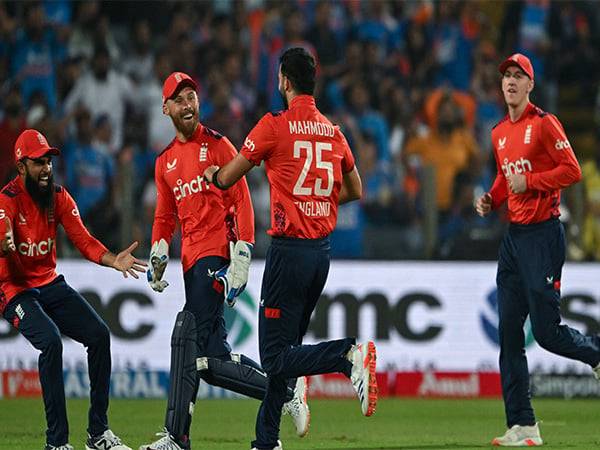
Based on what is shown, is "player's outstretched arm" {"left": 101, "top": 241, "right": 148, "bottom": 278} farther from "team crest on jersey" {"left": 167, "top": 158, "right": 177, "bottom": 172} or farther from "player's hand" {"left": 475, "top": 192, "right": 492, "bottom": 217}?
"player's hand" {"left": 475, "top": 192, "right": 492, "bottom": 217}

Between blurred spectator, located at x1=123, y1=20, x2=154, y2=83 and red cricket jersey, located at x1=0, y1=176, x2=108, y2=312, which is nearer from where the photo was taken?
red cricket jersey, located at x1=0, y1=176, x2=108, y2=312

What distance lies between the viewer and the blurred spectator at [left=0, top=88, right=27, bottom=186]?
53.7 feet

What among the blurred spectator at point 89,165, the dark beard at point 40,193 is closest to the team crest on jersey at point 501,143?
the dark beard at point 40,193

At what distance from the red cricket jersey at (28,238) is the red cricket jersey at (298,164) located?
176 centimetres

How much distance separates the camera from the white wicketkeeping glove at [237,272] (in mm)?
8488

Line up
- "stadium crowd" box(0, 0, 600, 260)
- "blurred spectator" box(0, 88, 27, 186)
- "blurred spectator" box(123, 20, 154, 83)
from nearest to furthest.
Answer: "stadium crowd" box(0, 0, 600, 260)
"blurred spectator" box(0, 88, 27, 186)
"blurred spectator" box(123, 20, 154, 83)

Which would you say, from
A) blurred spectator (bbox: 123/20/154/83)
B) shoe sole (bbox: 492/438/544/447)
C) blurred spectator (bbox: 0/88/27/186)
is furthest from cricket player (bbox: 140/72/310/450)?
blurred spectator (bbox: 123/20/154/83)

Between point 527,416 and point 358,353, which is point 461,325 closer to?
point 527,416

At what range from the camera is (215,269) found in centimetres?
891

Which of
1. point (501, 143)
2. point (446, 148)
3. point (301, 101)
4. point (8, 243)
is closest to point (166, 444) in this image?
point (8, 243)

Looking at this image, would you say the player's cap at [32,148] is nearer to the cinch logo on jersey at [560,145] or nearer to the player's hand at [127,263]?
the player's hand at [127,263]

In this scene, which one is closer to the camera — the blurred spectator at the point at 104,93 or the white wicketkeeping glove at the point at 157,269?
the white wicketkeeping glove at the point at 157,269

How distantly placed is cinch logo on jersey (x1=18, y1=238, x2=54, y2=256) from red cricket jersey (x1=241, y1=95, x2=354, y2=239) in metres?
1.91

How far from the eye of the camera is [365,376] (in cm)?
801
